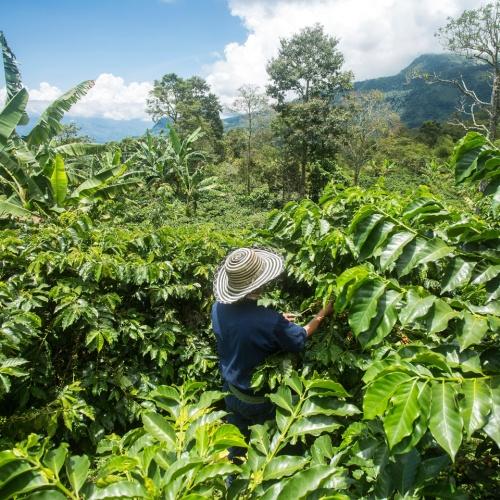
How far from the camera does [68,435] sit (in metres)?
3.11

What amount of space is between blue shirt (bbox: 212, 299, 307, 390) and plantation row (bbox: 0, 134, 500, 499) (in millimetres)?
120

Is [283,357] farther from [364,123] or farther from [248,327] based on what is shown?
[364,123]

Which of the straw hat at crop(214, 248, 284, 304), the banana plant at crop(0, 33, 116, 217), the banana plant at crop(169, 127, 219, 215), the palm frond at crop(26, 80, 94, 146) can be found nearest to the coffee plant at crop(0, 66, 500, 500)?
the straw hat at crop(214, 248, 284, 304)

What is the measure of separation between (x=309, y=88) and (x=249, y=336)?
2397cm

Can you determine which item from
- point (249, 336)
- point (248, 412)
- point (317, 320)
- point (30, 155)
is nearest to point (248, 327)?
point (249, 336)

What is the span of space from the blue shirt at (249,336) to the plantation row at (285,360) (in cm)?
12

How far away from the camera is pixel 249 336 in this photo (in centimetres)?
252

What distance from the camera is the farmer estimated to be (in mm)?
2512

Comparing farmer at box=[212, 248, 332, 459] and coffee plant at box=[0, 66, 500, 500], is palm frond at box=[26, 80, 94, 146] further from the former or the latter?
farmer at box=[212, 248, 332, 459]

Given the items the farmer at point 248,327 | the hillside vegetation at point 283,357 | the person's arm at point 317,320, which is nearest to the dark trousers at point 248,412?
the farmer at point 248,327

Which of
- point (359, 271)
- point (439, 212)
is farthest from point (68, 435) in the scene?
point (439, 212)

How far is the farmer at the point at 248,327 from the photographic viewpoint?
2.51 metres

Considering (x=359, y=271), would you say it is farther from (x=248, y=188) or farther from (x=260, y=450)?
(x=248, y=188)

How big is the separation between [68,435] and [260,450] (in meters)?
2.33
